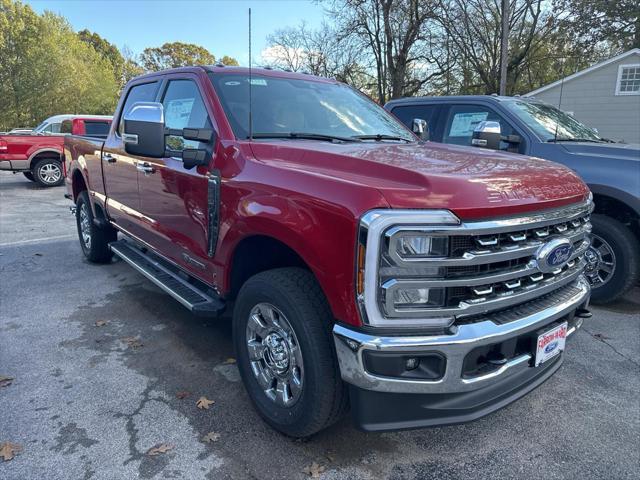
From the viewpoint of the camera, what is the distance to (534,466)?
2475 mm

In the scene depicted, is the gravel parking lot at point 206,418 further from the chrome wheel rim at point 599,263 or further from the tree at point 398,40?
the tree at point 398,40

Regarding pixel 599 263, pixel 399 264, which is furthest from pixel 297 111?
pixel 599 263

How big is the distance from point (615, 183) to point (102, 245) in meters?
5.69

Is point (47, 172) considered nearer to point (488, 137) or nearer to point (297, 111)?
point (297, 111)

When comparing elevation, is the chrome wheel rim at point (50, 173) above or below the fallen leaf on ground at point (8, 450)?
above

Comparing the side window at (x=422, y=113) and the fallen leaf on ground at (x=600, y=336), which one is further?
the side window at (x=422, y=113)

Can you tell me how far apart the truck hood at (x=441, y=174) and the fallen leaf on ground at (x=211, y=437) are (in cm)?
157

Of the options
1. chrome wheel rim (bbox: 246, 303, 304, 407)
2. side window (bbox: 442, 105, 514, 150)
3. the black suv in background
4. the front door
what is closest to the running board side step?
the front door

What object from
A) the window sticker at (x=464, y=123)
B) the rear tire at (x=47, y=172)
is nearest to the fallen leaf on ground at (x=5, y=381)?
the window sticker at (x=464, y=123)

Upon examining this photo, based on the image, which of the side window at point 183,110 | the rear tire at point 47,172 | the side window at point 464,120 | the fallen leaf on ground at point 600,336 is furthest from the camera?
the rear tire at point 47,172

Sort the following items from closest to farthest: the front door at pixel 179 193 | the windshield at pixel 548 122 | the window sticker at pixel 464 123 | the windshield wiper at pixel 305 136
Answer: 1. the windshield wiper at pixel 305 136
2. the front door at pixel 179 193
3. the windshield at pixel 548 122
4. the window sticker at pixel 464 123

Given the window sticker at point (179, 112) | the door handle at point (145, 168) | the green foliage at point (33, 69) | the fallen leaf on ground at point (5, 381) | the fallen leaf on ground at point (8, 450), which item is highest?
the green foliage at point (33, 69)

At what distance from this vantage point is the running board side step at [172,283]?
3.11 meters

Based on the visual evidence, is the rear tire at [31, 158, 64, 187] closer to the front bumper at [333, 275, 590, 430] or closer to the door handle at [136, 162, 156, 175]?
the door handle at [136, 162, 156, 175]
